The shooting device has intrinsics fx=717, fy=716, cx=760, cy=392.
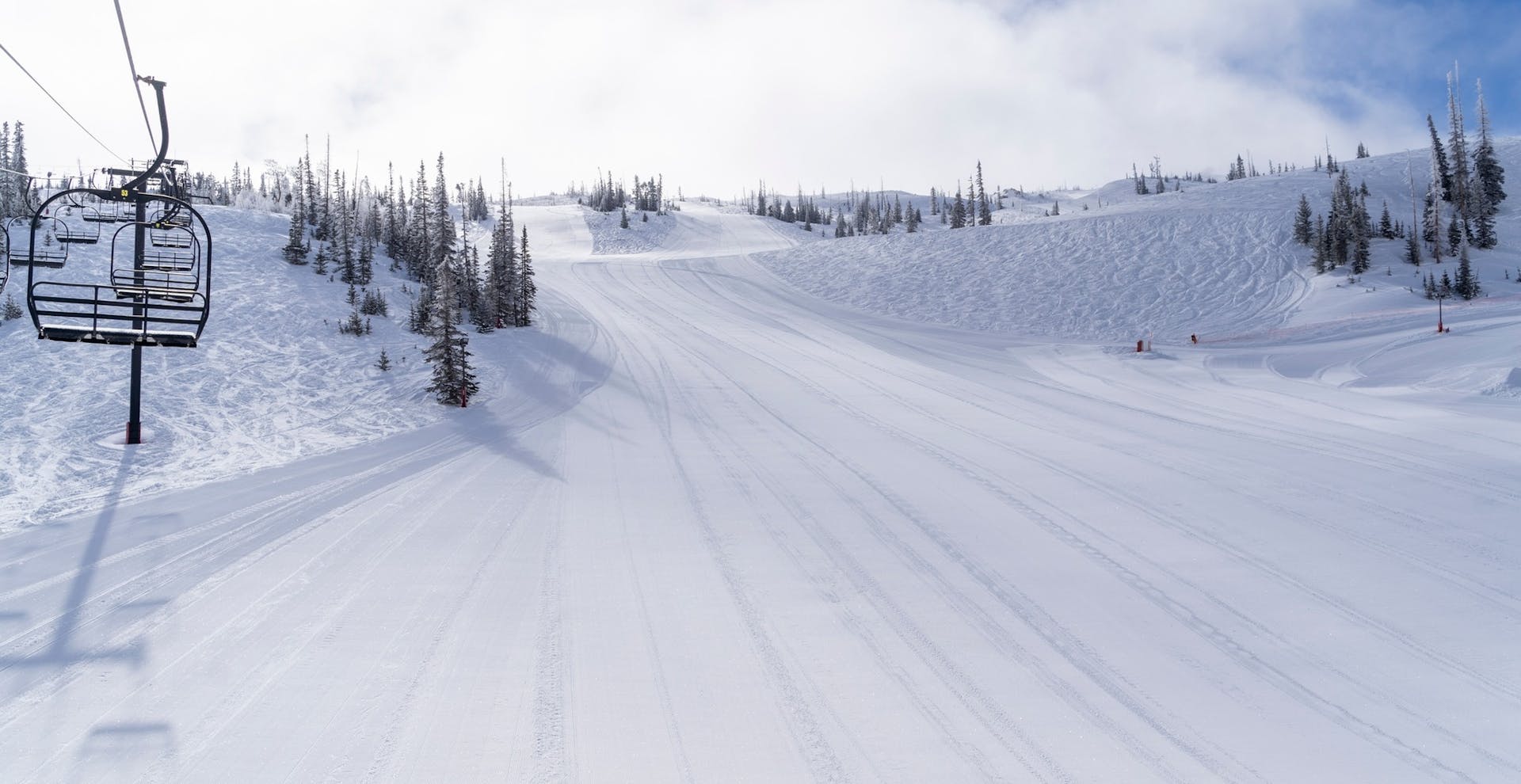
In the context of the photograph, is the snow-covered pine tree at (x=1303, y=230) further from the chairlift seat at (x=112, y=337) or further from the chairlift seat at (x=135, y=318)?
the chairlift seat at (x=112, y=337)

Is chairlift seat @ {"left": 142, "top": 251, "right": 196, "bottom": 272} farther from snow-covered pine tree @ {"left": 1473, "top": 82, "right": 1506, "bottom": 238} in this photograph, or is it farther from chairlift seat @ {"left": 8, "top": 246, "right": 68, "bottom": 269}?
snow-covered pine tree @ {"left": 1473, "top": 82, "right": 1506, "bottom": 238}

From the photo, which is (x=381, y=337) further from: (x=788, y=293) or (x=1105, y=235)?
(x=1105, y=235)

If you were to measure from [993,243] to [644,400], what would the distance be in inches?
1350

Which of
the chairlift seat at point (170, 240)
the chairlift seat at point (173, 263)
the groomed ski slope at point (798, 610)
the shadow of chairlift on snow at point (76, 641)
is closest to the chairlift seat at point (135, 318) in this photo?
the chairlift seat at point (173, 263)

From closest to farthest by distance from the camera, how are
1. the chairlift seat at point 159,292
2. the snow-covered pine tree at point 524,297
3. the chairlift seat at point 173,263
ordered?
the chairlift seat at point 159,292, the chairlift seat at point 173,263, the snow-covered pine tree at point 524,297

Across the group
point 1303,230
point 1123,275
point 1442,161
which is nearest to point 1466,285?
point 1303,230

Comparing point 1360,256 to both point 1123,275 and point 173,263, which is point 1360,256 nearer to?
point 1123,275

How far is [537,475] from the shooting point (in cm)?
1155

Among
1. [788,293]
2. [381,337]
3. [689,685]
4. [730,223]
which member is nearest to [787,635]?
[689,685]

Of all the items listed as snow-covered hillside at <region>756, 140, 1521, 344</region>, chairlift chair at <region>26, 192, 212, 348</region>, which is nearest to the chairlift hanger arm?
chairlift chair at <region>26, 192, 212, 348</region>

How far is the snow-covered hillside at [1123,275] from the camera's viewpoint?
3177 cm

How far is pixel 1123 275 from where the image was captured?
1478 inches

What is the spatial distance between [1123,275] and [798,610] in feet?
121

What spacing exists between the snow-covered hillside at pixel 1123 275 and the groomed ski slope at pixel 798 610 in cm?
1876
